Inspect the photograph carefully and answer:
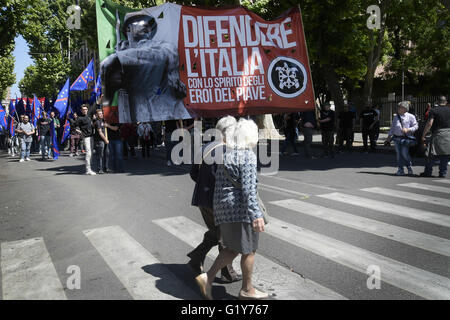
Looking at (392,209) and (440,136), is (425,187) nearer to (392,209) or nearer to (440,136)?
(440,136)

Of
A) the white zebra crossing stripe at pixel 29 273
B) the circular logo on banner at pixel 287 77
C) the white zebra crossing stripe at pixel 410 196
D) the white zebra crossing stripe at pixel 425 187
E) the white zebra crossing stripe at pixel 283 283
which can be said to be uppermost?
the circular logo on banner at pixel 287 77

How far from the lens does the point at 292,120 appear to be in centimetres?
1568

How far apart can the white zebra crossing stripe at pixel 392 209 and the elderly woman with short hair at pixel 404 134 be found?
10.3 feet

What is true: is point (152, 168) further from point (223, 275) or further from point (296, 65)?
point (223, 275)

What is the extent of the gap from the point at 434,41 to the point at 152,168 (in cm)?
2881

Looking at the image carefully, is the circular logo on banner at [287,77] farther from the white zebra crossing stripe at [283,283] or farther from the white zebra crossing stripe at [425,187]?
the white zebra crossing stripe at [283,283]

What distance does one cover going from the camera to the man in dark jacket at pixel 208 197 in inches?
145

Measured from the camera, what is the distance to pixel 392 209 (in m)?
6.72

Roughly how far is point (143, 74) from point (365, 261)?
524cm

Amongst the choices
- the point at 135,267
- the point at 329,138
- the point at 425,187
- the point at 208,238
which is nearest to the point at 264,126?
the point at 329,138

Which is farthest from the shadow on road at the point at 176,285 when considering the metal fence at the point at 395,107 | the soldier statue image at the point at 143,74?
the metal fence at the point at 395,107

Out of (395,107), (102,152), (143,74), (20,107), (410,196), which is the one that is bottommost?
(410,196)

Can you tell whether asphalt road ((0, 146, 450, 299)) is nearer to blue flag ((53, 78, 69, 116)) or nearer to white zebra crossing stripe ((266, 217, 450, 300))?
white zebra crossing stripe ((266, 217, 450, 300))
